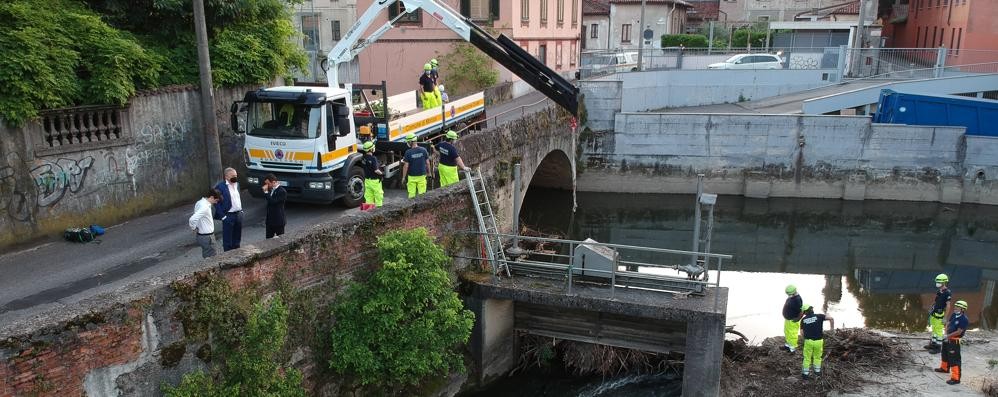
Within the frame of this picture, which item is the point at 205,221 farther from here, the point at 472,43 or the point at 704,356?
the point at 472,43

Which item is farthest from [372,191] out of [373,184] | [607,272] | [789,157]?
[789,157]

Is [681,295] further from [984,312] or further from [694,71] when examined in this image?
[694,71]

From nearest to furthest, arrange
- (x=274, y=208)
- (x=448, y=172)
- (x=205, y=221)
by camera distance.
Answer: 1. (x=205, y=221)
2. (x=274, y=208)
3. (x=448, y=172)

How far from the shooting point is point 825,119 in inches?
1038

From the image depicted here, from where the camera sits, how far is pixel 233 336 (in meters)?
8.09

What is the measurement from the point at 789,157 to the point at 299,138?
20148mm

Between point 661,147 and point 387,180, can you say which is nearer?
point 387,180

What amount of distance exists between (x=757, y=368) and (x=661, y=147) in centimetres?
1557

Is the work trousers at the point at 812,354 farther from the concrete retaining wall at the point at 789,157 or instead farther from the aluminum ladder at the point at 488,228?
the concrete retaining wall at the point at 789,157

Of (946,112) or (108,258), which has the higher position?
(946,112)

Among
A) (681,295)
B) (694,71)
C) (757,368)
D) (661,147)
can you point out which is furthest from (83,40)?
(694,71)

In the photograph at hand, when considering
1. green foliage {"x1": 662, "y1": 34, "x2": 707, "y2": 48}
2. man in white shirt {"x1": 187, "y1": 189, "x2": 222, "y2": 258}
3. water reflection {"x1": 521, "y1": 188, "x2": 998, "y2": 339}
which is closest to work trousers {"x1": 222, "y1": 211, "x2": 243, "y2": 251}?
man in white shirt {"x1": 187, "y1": 189, "x2": 222, "y2": 258}

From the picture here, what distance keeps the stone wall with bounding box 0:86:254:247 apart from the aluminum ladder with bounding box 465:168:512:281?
623cm

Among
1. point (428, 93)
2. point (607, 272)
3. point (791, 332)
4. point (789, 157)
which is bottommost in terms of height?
point (791, 332)
